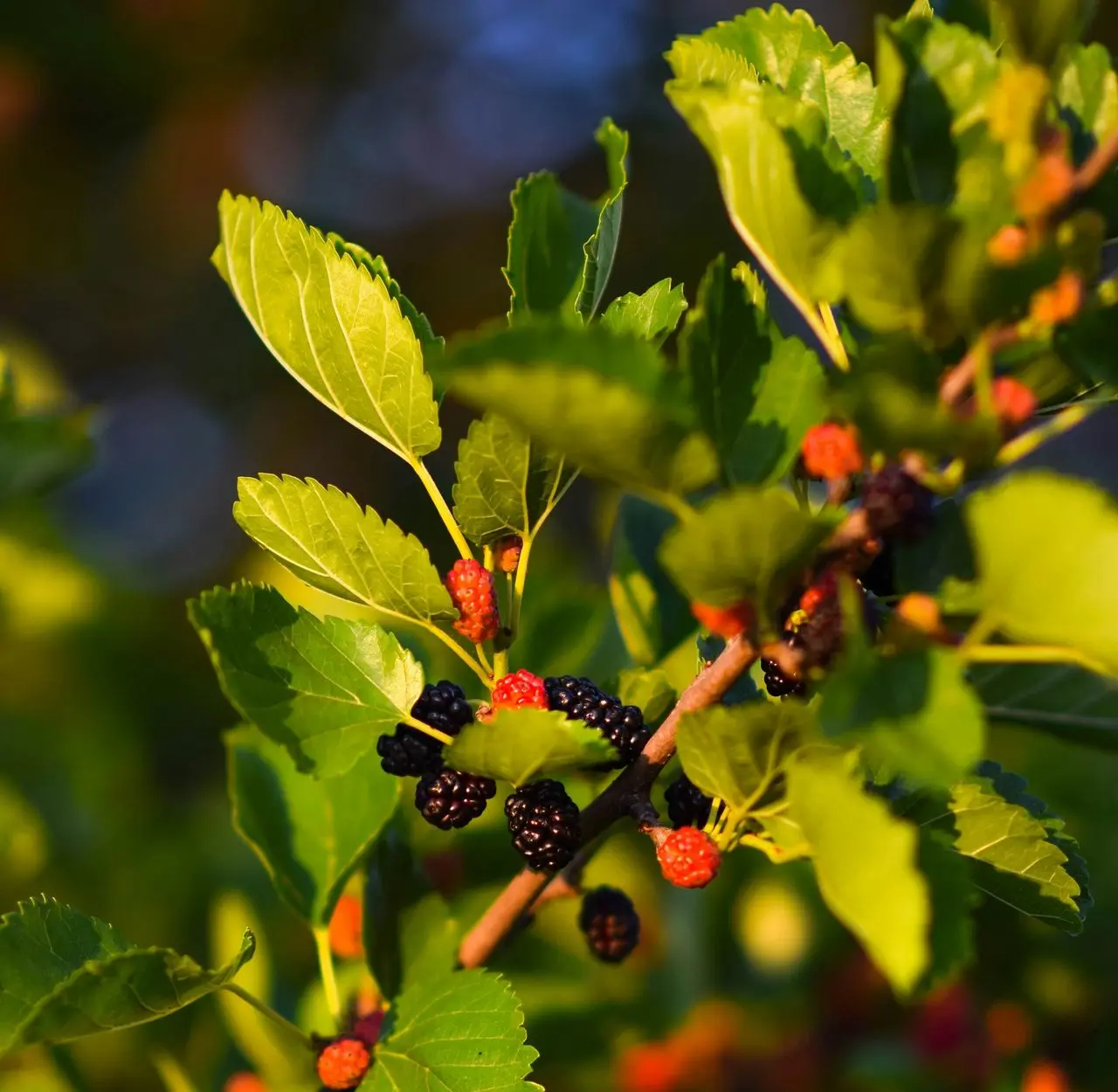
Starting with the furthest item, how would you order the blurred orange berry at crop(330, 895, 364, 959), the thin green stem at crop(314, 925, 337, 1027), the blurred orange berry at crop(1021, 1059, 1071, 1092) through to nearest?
1. the blurred orange berry at crop(1021, 1059, 1071, 1092)
2. the blurred orange berry at crop(330, 895, 364, 959)
3. the thin green stem at crop(314, 925, 337, 1027)

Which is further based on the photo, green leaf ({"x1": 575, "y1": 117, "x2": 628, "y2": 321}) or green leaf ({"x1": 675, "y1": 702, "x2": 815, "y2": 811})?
green leaf ({"x1": 575, "y1": 117, "x2": 628, "y2": 321})

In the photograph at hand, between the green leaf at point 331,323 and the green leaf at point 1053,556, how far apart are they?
29 cm


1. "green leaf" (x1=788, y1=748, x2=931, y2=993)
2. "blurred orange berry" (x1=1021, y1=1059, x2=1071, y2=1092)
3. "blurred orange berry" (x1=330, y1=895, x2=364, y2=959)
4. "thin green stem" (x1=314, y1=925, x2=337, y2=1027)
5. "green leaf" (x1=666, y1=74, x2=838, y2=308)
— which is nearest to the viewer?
"green leaf" (x1=788, y1=748, x2=931, y2=993)

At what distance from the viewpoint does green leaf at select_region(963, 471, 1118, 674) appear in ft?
1.44

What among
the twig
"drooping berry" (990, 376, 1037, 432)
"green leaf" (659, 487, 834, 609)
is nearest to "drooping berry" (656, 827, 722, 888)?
the twig

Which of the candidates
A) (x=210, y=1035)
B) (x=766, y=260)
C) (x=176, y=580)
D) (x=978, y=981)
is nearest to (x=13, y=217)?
(x=176, y=580)

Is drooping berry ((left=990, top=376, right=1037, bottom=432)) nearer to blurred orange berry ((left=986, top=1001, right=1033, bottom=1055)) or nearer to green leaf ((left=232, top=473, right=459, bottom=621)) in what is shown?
green leaf ((left=232, top=473, right=459, bottom=621))

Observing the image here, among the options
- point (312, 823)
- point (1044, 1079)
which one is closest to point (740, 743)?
point (312, 823)

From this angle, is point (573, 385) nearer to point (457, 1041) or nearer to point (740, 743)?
point (740, 743)

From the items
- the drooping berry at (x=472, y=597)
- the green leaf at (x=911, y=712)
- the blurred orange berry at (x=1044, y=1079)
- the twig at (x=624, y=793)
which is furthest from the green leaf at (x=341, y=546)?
the blurred orange berry at (x=1044, y=1079)

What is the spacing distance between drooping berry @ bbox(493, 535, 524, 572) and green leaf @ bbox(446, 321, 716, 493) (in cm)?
21

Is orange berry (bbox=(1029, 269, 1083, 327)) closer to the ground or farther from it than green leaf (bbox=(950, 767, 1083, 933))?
farther from it

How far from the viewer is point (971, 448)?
1.57 feet

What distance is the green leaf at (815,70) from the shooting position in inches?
24.2
